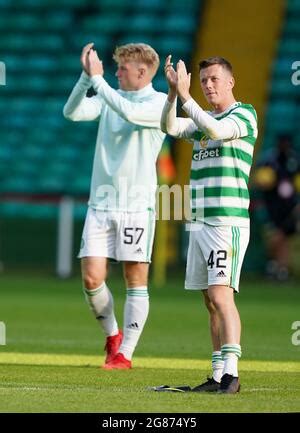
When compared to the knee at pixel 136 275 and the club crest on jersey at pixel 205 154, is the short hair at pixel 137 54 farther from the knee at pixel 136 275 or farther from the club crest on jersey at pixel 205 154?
the club crest on jersey at pixel 205 154

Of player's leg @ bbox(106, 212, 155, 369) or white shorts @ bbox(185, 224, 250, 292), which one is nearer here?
white shorts @ bbox(185, 224, 250, 292)

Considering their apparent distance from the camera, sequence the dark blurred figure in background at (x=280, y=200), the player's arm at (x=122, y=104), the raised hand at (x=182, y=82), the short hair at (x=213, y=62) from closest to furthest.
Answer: the raised hand at (x=182, y=82), the short hair at (x=213, y=62), the player's arm at (x=122, y=104), the dark blurred figure in background at (x=280, y=200)

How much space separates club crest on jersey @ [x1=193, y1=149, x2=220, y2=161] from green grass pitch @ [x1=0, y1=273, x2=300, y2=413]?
4.88ft

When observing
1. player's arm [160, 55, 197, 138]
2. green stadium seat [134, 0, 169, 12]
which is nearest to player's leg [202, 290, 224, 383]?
player's arm [160, 55, 197, 138]

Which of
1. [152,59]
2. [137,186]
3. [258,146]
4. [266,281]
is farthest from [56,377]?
[258,146]

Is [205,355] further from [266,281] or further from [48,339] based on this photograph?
[266,281]

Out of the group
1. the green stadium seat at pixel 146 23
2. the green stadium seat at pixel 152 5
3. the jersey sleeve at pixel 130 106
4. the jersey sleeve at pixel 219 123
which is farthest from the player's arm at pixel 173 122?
the green stadium seat at pixel 152 5

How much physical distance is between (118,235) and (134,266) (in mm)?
265

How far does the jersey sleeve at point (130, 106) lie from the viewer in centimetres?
981

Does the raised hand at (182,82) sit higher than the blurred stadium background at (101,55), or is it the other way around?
the blurred stadium background at (101,55)

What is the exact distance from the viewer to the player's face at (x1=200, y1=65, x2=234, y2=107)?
27.9 ft

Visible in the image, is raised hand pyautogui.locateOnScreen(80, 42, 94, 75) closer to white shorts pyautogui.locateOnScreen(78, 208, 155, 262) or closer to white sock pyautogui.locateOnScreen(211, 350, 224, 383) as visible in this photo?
white shorts pyautogui.locateOnScreen(78, 208, 155, 262)

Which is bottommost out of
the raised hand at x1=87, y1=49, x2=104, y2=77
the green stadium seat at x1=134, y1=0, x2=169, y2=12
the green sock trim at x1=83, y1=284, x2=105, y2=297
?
the green sock trim at x1=83, y1=284, x2=105, y2=297

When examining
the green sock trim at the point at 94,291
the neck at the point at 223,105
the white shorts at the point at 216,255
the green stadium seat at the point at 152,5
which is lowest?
the green sock trim at the point at 94,291
